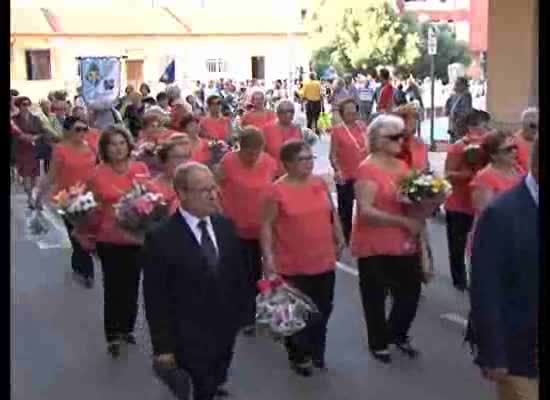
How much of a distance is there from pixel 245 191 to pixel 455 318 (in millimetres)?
2044

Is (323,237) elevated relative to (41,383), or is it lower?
elevated

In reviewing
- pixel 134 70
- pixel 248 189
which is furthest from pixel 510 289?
pixel 134 70

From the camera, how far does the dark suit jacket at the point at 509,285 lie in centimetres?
452

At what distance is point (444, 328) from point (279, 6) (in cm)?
5515

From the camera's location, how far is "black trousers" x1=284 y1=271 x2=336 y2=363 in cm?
754

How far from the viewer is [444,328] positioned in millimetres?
9125

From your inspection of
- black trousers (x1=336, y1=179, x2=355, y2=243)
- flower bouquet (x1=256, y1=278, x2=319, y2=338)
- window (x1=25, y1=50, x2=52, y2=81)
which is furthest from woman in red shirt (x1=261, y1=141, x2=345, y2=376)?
window (x1=25, y1=50, x2=52, y2=81)

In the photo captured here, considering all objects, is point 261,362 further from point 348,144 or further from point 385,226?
point 348,144

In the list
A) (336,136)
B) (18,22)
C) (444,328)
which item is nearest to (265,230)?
(444,328)

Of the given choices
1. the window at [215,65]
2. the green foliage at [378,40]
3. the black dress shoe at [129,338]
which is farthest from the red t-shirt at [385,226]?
the window at [215,65]

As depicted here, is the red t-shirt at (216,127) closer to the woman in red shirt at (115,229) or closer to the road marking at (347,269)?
the road marking at (347,269)

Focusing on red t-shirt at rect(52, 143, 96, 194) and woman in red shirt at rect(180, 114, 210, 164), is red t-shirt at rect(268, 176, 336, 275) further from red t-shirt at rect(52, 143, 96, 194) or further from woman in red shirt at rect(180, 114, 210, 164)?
red t-shirt at rect(52, 143, 96, 194)

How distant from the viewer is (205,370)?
221 inches

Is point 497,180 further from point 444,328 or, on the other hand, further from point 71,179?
point 71,179
